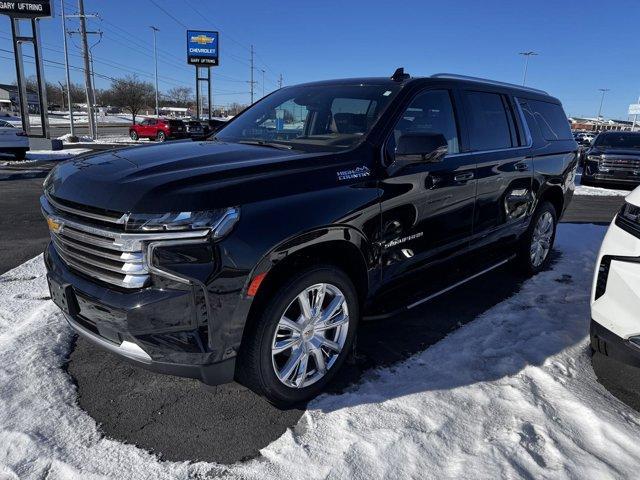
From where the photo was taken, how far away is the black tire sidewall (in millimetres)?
2467

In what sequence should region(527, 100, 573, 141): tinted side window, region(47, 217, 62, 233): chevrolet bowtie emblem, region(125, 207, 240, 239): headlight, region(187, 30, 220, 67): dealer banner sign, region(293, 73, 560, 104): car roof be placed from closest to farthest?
region(125, 207, 240, 239): headlight < region(47, 217, 62, 233): chevrolet bowtie emblem < region(293, 73, 560, 104): car roof < region(527, 100, 573, 141): tinted side window < region(187, 30, 220, 67): dealer banner sign

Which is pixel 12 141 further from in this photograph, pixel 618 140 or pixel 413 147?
pixel 618 140

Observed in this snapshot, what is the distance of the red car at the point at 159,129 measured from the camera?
32.7 m

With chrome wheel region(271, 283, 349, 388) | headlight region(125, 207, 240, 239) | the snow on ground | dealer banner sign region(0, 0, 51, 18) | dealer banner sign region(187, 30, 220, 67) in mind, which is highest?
dealer banner sign region(187, 30, 220, 67)

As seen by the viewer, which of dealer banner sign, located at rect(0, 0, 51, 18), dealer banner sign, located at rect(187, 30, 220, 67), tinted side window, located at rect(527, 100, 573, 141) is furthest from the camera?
dealer banner sign, located at rect(187, 30, 220, 67)

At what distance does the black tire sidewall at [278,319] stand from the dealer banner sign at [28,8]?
2112 centimetres

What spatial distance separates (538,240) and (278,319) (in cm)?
381

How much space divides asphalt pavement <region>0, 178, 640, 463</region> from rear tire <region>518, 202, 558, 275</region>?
1051mm

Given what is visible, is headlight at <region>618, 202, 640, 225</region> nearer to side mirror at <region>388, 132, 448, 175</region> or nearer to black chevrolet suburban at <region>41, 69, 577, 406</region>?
black chevrolet suburban at <region>41, 69, 577, 406</region>

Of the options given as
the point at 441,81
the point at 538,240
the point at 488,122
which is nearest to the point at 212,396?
the point at 441,81

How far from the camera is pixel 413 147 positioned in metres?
2.92

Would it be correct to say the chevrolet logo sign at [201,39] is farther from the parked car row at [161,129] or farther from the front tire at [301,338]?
the front tire at [301,338]

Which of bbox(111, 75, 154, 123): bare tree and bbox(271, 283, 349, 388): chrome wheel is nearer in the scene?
bbox(271, 283, 349, 388): chrome wheel

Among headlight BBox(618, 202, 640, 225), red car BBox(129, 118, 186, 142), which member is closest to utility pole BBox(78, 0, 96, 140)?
red car BBox(129, 118, 186, 142)
